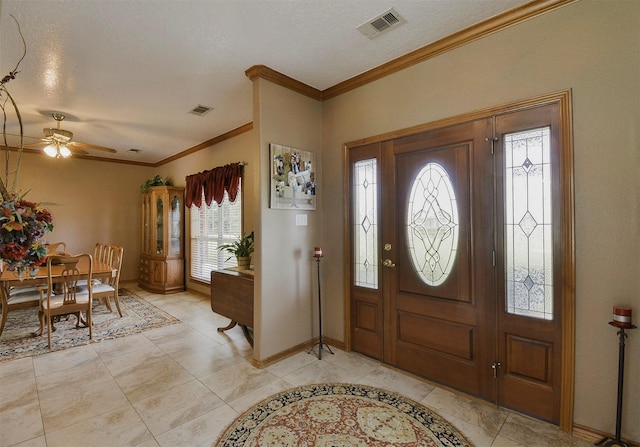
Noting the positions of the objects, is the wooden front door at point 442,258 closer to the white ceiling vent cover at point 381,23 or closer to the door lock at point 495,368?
the door lock at point 495,368

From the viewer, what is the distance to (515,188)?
2145 mm

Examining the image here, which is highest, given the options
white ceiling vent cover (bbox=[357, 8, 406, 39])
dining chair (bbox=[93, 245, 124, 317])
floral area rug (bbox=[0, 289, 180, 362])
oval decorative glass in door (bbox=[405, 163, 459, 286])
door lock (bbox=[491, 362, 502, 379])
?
white ceiling vent cover (bbox=[357, 8, 406, 39])

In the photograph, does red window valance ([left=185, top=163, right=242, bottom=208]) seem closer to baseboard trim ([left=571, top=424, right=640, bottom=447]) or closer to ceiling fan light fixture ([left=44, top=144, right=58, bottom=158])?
ceiling fan light fixture ([left=44, top=144, right=58, bottom=158])

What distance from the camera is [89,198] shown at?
6.18 metres

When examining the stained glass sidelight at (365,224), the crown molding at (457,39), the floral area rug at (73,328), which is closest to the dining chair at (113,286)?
the floral area rug at (73,328)

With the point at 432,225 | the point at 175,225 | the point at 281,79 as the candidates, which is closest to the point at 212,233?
the point at 175,225

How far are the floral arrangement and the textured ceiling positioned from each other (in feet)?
4.99

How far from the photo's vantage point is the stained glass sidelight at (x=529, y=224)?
203 cm

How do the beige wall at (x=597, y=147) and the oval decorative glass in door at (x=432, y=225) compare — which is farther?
the oval decorative glass in door at (x=432, y=225)

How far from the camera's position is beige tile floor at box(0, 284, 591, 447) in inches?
76.4

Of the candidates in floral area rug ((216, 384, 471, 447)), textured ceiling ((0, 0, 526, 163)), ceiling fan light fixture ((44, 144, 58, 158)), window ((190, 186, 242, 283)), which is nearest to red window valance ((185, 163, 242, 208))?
window ((190, 186, 242, 283))

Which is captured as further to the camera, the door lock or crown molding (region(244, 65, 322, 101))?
crown molding (region(244, 65, 322, 101))

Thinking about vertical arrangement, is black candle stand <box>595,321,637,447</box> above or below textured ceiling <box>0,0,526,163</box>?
below

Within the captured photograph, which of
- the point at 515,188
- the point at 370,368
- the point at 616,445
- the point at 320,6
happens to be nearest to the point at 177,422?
the point at 370,368
